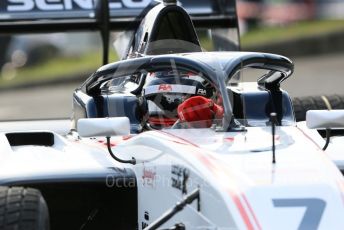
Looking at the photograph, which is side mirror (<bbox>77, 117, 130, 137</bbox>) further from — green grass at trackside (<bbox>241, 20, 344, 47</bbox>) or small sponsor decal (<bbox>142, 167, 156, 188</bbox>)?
green grass at trackside (<bbox>241, 20, 344, 47</bbox>)

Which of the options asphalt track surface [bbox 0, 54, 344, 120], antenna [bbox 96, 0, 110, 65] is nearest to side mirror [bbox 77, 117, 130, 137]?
antenna [bbox 96, 0, 110, 65]

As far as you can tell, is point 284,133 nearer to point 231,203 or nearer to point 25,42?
point 231,203

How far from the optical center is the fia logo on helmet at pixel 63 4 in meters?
9.14

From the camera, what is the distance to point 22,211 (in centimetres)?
547

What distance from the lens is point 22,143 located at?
668cm

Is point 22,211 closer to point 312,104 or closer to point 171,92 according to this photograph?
point 171,92

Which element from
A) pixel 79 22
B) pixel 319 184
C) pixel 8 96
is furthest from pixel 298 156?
pixel 8 96

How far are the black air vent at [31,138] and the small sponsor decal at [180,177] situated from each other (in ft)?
4.98

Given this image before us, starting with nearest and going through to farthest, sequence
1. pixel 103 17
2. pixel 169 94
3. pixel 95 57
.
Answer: pixel 169 94 < pixel 103 17 < pixel 95 57

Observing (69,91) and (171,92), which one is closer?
(171,92)

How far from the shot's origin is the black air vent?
6660mm

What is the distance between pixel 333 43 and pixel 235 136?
15543 millimetres

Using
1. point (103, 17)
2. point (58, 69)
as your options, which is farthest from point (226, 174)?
point (58, 69)

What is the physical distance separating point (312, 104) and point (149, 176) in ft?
9.60
